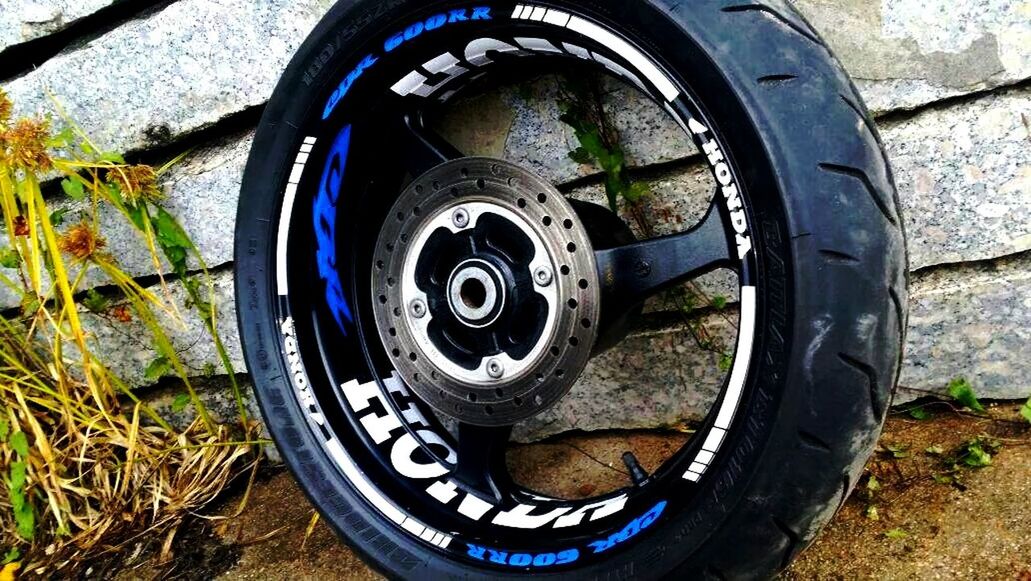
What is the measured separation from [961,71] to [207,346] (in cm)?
204

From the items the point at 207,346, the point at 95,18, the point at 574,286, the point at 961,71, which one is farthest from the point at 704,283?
the point at 95,18

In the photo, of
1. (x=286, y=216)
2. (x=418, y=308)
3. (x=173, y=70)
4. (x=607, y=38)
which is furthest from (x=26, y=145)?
(x=607, y=38)

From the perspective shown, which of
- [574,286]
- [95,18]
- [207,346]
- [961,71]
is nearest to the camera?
[574,286]

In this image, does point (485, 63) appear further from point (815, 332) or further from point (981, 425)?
point (981, 425)

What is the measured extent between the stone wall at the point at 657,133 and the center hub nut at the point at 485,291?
417mm

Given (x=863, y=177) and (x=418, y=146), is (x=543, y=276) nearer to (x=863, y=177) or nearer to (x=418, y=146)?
(x=418, y=146)

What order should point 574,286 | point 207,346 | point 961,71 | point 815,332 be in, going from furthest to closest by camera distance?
point 207,346
point 961,71
point 574,286
point 815,332

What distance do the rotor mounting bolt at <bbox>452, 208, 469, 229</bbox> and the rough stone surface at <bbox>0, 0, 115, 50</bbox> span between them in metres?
1.23

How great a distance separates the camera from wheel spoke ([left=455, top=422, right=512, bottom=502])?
6.21ft

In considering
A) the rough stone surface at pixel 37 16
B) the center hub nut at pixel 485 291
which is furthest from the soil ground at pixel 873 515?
the rough stone surface at pixel 37 16

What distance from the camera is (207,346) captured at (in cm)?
257

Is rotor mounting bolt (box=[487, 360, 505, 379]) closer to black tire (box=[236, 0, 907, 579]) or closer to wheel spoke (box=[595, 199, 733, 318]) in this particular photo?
wheel spoke (box=[595, 199, 733, 318])

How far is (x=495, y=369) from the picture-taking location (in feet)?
5.79

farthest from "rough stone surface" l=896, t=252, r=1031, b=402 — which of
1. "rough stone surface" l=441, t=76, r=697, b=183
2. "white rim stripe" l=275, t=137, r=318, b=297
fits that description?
"white rim stripe" l=275, t=137, r=318, b=297
